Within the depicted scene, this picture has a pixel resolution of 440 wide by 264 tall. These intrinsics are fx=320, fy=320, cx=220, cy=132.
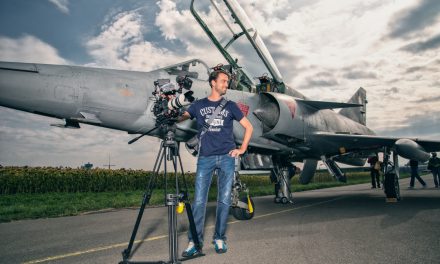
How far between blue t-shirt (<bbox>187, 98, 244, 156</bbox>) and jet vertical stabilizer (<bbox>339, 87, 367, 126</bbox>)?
1171cm

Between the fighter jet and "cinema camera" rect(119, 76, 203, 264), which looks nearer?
"cinema camera" rect(119, 76, 203, 264)

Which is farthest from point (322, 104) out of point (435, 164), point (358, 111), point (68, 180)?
point (68, 180)

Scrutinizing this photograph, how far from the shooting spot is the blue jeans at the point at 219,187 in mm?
3660

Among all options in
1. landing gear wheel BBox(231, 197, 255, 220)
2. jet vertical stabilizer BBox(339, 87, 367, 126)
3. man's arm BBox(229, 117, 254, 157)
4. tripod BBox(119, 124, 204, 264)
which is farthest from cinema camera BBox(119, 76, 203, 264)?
jet vertical stabilizer BBox(339, 87, 367, 126)

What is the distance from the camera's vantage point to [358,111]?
15758mm

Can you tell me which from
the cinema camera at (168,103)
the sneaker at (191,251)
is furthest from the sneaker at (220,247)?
the cinema camera at (168,103)

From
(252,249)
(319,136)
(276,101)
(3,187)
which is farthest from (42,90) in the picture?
(3,187)

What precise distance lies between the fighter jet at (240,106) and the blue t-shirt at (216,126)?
0.62 meters

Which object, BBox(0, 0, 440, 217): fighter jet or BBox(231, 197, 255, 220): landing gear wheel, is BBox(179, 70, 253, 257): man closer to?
BBox(0, 0, 440, 217): fighter jet

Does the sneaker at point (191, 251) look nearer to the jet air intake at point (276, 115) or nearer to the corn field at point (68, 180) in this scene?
the jet air intake at point (276, 115)

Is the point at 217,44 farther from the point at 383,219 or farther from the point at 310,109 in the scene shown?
the point at 383,219

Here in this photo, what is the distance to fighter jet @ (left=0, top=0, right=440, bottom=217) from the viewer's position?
467 centimetres

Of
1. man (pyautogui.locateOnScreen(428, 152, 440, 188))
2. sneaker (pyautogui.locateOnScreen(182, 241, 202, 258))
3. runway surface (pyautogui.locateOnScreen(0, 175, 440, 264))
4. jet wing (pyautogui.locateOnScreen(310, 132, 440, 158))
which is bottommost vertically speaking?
runway surface (pyautogui.locateOnScreen(0, 175, 440, 264))

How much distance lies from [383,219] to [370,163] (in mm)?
14612
